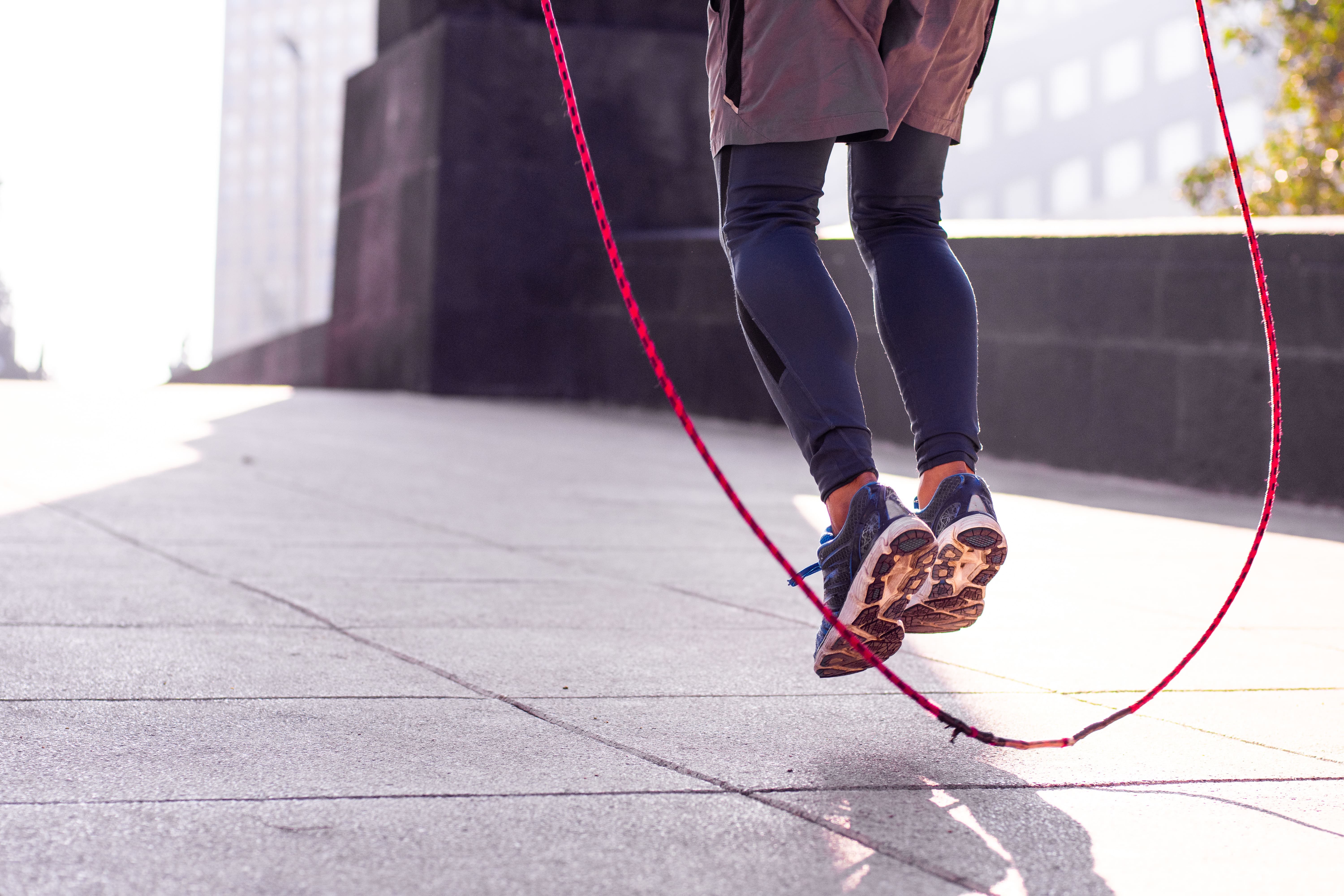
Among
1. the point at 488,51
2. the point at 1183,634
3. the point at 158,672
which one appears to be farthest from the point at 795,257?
the point at 488,51

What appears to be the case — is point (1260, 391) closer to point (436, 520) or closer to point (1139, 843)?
point (436, 520)

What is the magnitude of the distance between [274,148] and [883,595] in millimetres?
128469

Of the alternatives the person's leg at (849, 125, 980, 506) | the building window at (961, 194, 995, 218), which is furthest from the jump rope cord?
the building window at (961, 194, 995, 218)

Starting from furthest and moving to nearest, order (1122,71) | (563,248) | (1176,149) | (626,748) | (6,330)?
1. (1122,71)
2. (1176,149)
3. (6,330)
4. (563,248)
5. (626,748)

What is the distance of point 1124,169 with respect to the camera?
62188 mm

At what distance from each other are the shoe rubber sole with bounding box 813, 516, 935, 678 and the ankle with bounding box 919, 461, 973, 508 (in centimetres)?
18

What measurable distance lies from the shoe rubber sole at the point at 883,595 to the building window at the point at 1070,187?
2546 inches

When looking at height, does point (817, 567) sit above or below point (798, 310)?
below

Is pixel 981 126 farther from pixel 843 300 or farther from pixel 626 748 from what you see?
pixel 626 748

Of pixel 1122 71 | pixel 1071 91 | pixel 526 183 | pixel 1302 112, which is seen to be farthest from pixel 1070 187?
pixel 526 183

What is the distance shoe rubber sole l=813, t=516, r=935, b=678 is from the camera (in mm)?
1918

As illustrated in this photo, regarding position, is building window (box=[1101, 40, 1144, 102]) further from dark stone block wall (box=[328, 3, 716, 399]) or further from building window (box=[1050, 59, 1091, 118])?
dark stone block wall (box=[328, 3, 716, 399])

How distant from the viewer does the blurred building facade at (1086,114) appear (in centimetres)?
5959

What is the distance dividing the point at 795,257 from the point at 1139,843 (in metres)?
0.98
